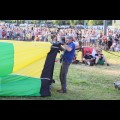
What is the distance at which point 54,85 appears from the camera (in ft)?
31.8

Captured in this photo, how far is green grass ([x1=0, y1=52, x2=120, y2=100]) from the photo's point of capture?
866cm

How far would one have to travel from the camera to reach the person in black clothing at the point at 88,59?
14.6 meters

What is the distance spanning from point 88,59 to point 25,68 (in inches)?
276

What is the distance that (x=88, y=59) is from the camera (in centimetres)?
1477

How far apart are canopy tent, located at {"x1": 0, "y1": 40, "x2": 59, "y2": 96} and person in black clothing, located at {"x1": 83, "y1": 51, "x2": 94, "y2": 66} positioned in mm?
6498

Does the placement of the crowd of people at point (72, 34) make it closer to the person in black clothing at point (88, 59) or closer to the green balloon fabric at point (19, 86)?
the person in black clothing at point (88, 59)

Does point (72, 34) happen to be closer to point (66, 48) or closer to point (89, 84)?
point (89, 84)

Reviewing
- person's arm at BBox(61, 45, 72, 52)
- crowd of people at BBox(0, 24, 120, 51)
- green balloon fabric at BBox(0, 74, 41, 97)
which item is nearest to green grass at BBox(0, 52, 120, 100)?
green balloon fabric at BBox(0, 74, 41, 97)
